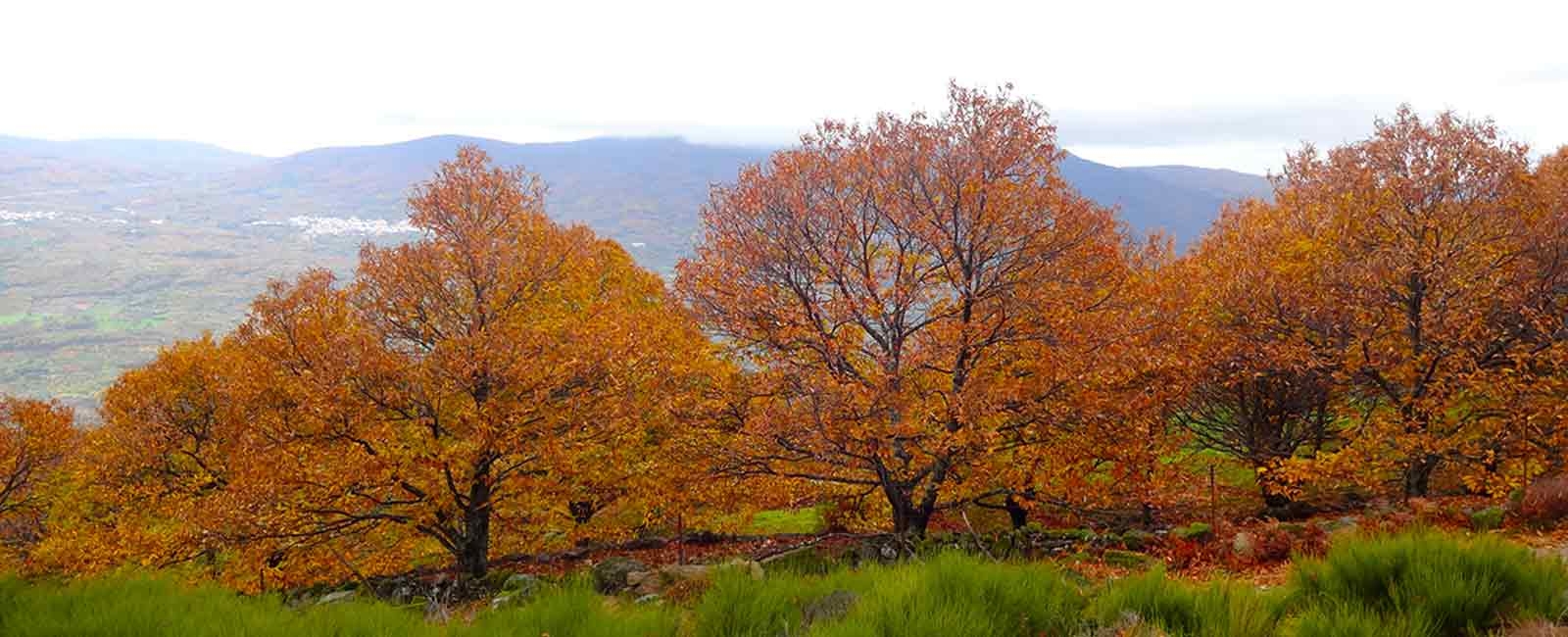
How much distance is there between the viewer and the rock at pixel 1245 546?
40.3 ft

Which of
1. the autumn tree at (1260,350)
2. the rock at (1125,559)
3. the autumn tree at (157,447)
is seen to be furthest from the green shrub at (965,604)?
the autumn tree at (157,447)

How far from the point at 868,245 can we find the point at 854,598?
11304 millimetres

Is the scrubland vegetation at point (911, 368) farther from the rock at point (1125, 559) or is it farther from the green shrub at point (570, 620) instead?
the green shrub at point (570, 620)

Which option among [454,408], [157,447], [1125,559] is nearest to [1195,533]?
[1125,559]

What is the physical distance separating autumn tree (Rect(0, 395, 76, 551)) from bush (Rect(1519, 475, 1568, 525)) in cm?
4766

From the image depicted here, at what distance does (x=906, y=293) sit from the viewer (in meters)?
15.6

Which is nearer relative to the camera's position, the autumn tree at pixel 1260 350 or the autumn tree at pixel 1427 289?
the autumn tree at pixel 1427 289

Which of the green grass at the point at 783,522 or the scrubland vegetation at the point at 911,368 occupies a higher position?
the scrubland vegetation at the point at 911,368

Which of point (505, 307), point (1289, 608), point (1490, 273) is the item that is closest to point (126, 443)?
point (505, 307)

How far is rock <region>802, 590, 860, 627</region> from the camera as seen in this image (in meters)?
6.47

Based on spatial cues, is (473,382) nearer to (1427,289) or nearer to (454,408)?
(454,408)

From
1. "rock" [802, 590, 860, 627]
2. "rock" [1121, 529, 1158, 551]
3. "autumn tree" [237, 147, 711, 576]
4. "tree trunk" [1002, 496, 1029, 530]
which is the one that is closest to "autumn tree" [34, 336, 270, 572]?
"autumn tree" [237, 147, 711, 576]

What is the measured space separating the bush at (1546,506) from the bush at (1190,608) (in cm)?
1103

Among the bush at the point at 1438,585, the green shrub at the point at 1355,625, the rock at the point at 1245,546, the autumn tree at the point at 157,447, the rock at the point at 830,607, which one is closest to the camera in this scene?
the green shrub at the point at 1355,625
